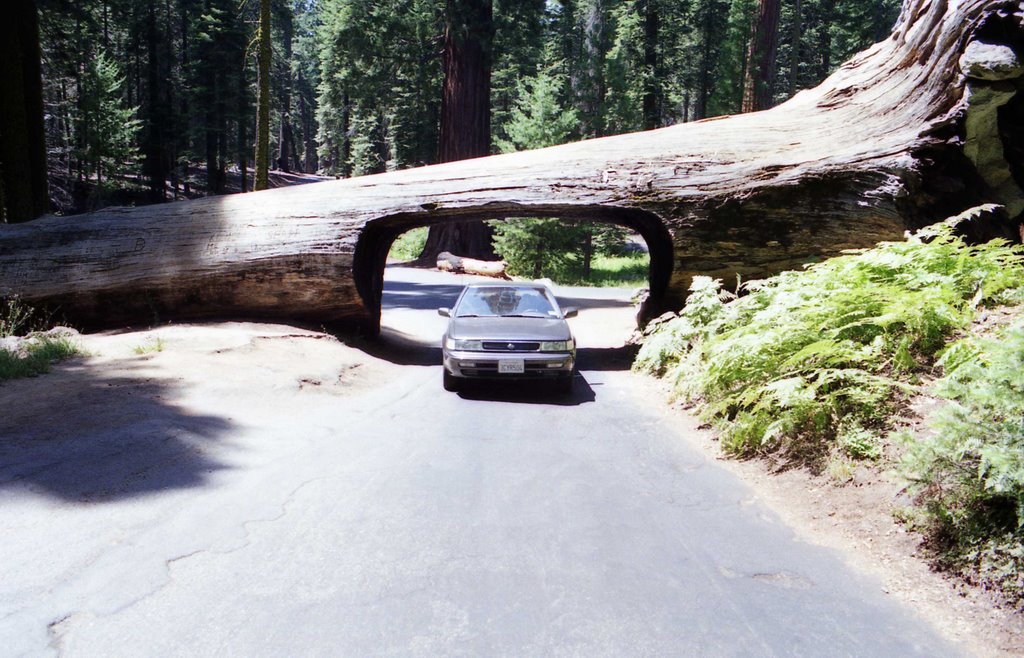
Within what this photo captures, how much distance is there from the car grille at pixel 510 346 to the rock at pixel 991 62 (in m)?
7.30

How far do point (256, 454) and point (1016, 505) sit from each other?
5.54 m

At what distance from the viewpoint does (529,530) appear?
4254 millimetres

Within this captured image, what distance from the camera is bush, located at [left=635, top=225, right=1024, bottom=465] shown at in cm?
526

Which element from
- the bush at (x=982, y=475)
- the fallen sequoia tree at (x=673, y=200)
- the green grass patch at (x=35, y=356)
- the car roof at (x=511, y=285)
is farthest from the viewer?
the car roof at (x=511, y=285)

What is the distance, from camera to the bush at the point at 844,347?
5262mm

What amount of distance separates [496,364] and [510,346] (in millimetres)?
322

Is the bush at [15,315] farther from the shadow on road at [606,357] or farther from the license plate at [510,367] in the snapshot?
the shadow on road at [606,357]

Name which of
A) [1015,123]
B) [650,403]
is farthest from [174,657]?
[1015,123]

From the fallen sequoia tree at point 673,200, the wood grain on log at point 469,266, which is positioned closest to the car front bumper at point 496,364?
the fallen sequoia tree at point 673,200

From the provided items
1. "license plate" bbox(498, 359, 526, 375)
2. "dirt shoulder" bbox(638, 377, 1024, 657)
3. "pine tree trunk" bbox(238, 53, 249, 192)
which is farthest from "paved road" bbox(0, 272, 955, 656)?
"pine tree trunk" bbox(238, 53, 249, 192)

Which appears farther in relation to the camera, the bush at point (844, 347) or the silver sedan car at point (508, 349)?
the silver sedan car at point (508, 349)

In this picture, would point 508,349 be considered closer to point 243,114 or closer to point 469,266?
point 469,266

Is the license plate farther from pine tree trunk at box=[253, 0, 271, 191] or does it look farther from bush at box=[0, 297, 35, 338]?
pine tree trunk at box=[253, 0, 271, 191]

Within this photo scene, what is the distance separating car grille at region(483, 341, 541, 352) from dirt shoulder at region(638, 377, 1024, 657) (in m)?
3.30
